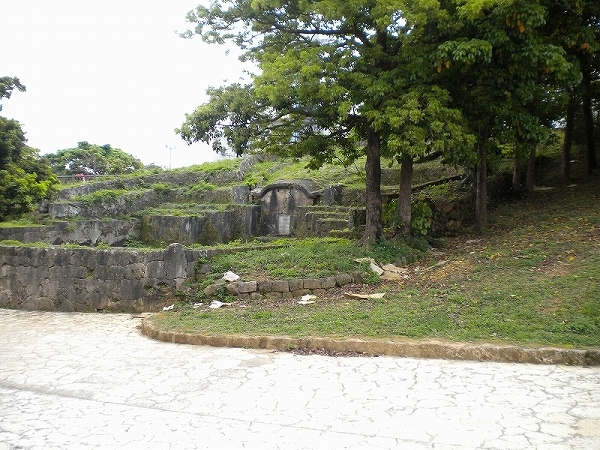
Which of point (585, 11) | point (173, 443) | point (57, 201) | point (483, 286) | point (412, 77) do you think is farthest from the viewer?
point (57, 201)

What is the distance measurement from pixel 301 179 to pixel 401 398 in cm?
1415

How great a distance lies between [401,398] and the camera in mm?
4867

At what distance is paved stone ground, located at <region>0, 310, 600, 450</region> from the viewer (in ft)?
13.4

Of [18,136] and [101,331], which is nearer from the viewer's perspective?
[101,331]

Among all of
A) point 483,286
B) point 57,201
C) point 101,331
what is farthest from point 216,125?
point 57,201

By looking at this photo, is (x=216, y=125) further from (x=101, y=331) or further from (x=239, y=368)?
(x=239, y=368)

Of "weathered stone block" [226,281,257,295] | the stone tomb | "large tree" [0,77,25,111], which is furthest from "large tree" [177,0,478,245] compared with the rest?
"large tree" [0,77,25,111]

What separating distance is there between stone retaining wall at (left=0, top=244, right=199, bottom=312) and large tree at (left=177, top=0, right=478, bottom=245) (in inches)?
116

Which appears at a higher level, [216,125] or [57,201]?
[216,125]

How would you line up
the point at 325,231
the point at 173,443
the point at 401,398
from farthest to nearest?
the point at 325,231
the point at 401,398
the point at 173,443

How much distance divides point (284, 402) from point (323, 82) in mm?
6652

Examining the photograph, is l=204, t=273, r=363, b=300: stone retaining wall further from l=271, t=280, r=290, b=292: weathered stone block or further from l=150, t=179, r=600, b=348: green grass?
l=150, t=179, r=600, b=348: green grass

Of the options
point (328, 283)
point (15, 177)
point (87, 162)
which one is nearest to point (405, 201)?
Result: point (328, 283)

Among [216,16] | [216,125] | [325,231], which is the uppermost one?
[216,16]
